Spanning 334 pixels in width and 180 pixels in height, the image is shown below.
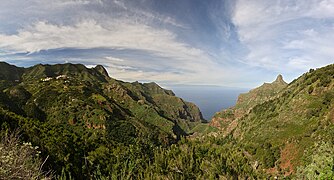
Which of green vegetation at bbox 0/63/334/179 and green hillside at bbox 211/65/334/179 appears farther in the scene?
green hillside at bbox 211/65/334/179

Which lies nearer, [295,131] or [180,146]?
[295,131]

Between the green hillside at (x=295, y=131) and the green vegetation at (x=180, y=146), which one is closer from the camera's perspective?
the green vegetation at (x=180, y=146)

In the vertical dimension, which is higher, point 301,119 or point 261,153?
point 301,119

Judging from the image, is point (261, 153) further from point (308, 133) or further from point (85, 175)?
point (85, 175)

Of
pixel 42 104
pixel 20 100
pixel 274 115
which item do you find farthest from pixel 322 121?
pixel 20 100

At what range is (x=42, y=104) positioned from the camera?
16862cm

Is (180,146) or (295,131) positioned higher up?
(295,131)

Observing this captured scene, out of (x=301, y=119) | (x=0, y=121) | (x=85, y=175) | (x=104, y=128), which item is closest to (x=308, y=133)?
(x=301, y=119)

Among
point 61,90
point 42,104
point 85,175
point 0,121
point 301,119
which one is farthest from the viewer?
point 61,90

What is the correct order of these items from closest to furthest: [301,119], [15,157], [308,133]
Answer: [15,157] < [308,133] < [301,119]

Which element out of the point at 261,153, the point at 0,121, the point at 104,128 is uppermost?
the point at 0,121

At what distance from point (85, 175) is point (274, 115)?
7755 centimetres

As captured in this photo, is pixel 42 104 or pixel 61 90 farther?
pixel 61 90

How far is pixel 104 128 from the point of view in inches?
6004
